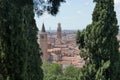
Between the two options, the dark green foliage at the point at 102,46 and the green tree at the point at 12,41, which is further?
the dark green foliage at the point at 102,46

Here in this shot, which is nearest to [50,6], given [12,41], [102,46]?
[12,41]

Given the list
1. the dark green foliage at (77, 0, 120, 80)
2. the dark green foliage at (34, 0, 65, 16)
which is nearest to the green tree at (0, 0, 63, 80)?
the dark green foliage at (34, 0, 65, 16)

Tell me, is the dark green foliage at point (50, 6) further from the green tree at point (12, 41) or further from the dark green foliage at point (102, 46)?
the dark green foliage at point (102, 46)

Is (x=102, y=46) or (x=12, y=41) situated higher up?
(x=12, y=41)

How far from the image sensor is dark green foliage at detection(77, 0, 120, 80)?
40.7ft

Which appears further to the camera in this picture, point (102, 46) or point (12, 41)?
point (102, 46)

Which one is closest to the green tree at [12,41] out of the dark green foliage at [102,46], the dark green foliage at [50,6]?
the dark green foliage at [50,6]

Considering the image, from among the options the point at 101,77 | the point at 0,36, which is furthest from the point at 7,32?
the point at 101,77

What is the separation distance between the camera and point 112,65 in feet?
41.1

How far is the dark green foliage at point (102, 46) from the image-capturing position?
12.4m

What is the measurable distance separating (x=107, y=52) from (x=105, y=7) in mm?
1494

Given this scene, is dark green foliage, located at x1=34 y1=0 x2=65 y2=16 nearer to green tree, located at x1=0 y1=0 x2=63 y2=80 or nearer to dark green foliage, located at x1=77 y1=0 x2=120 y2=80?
green tree, located at x1=0 y1=0 x2=63 y2=80

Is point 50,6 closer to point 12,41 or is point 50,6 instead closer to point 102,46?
point 12,41

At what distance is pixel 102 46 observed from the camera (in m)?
12.5
